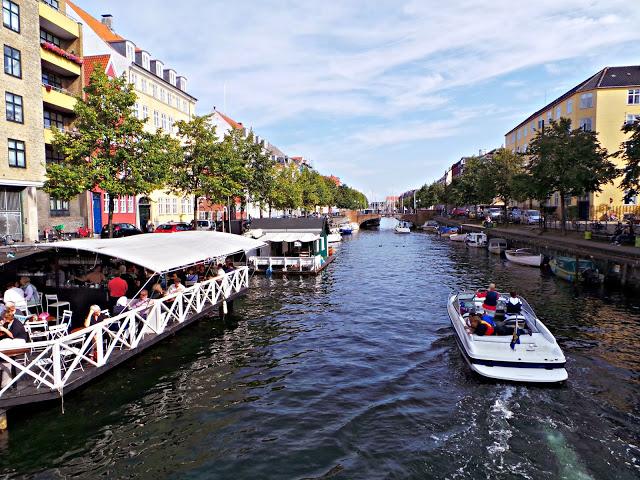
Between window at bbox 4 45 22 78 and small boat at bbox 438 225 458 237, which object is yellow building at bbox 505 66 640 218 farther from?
window at bbox 4 45 22 78

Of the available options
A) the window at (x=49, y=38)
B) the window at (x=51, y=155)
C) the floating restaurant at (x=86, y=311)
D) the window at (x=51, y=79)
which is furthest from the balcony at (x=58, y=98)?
the floating restaurant at (x=86, y=311)

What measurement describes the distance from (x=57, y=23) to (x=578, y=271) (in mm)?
46666

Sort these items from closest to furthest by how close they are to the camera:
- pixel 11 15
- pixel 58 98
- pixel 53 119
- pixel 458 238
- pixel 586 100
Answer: pixel 11 15
pixel 58 98
pixel 53 119
pixel 586 100
pixel 458 238

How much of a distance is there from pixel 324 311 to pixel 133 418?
43.2 feet

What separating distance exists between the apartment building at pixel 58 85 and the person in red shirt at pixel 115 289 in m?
26.2

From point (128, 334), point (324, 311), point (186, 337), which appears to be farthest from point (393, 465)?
point (324, 311)

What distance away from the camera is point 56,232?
118 feet

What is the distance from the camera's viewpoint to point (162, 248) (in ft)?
56.4

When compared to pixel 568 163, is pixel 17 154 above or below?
below

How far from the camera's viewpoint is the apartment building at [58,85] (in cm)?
3722

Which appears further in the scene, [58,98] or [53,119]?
[53,119]

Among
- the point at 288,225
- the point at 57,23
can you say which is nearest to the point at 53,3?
the point at 57,23

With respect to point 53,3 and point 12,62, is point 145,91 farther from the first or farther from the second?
point 12,62

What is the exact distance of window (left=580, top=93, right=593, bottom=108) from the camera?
2491 inches
